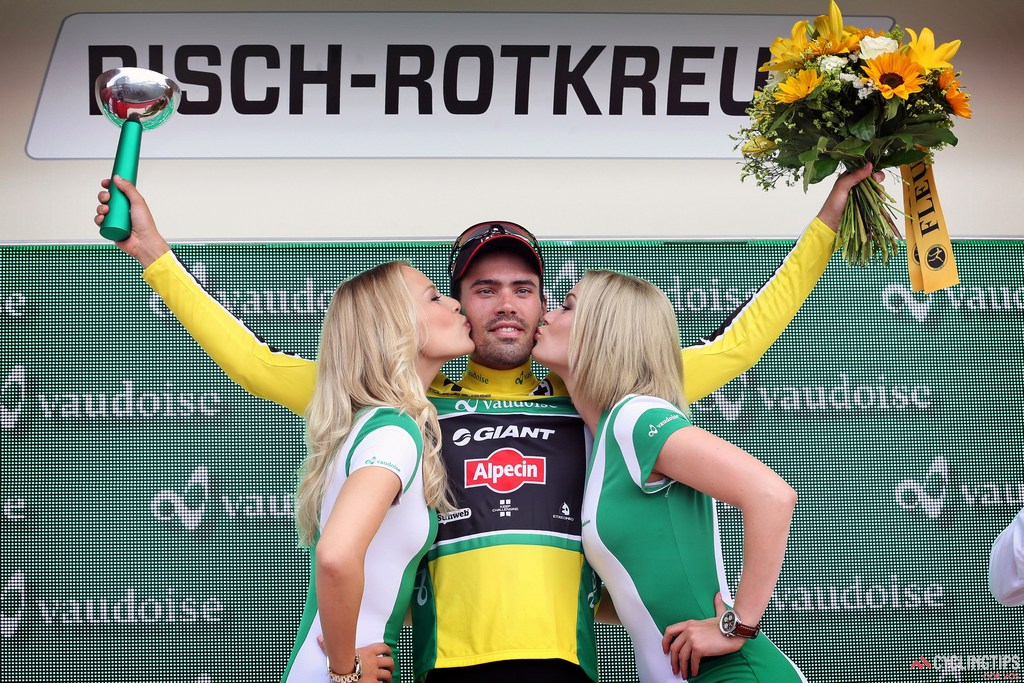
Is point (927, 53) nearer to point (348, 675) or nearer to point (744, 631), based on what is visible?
point (744, 631)

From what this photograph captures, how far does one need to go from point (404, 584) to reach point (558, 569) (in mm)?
329

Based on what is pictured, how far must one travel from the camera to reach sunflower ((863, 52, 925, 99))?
2473 mm

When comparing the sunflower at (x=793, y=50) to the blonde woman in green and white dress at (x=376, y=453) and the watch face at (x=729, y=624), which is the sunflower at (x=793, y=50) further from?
the watch face at (x=729, y=624)

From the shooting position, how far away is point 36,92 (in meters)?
4.17

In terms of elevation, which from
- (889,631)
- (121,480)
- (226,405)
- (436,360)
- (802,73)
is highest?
(802,73)

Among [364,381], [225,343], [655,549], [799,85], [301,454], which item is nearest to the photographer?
[655,549]

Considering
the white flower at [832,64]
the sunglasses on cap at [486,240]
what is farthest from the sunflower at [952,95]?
the sunglasses on cap at [486,240]

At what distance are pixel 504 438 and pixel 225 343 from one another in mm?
752

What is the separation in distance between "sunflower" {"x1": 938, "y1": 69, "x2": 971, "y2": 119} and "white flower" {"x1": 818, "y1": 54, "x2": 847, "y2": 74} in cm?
24

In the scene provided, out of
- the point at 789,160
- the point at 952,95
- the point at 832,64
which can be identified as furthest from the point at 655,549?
the point at 952,95

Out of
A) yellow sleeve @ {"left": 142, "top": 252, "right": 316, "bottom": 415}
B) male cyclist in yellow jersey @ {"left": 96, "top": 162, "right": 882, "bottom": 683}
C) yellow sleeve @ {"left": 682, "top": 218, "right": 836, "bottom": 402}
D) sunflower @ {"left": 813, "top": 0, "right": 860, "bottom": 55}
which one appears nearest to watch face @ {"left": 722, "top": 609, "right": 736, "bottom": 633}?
male cyclist in yellow jersey @ {"left": 96, "top": 162, "right": 882, "bottom": 683}

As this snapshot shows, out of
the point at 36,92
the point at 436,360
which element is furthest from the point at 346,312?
the point at 36,92

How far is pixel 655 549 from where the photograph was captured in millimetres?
2160

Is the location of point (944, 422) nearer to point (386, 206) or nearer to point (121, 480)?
point (386, 206)
